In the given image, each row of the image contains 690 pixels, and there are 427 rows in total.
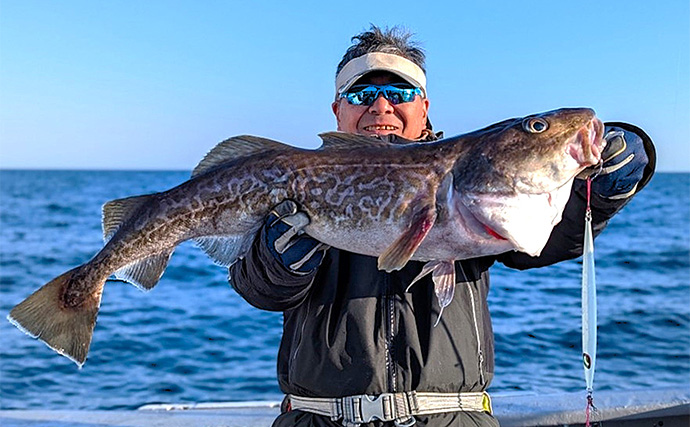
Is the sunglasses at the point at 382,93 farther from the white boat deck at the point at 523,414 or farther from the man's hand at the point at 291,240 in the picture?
the white boat deck at the point at 523,414

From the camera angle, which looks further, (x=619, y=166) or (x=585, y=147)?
(x=619, y=166)

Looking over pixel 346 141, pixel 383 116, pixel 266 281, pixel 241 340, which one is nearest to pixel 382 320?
pixel 266 281

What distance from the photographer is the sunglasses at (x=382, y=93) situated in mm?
3779

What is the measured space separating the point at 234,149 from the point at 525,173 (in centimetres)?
A: 131

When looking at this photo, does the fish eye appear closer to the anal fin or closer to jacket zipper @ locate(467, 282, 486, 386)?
jacket zipper @ locate(467, 282, 486, 386)

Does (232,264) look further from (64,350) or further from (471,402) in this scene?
(471,402)

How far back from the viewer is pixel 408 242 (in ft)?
9.42

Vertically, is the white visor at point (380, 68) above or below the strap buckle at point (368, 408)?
above

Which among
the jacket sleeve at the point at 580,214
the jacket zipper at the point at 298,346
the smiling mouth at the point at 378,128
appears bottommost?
the jacket zipper at the point at 298,346

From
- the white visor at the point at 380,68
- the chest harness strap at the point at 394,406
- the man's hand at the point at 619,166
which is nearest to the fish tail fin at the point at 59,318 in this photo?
the chest harness strap at the point at 394,406

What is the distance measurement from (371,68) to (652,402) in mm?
3452

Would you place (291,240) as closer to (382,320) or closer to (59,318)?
(382,320)

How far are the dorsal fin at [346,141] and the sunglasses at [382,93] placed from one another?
645 millimetres

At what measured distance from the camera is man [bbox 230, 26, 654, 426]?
312 cm
